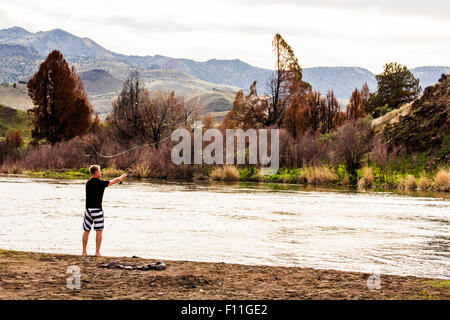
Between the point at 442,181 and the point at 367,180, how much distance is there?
18.9 ft

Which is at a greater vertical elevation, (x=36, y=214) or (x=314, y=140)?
(x=314, y=140)

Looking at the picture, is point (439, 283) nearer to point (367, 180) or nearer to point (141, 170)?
point (367, 180)

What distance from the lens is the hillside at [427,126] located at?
45031 millimetres

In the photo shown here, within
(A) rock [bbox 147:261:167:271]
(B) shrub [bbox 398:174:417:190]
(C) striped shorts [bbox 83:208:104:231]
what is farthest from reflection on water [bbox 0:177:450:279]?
(B) shrub [bbox 398:174:417:190]

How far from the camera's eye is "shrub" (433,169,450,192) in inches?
→ 1437

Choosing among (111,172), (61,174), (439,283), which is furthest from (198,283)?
(61,174)

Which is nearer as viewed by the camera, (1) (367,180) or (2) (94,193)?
(2) (94,193)

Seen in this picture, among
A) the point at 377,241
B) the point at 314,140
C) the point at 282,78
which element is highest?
the point at 282,78

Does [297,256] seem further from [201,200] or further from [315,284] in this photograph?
[201,200]

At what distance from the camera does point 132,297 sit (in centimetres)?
789

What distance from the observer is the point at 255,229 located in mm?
18109

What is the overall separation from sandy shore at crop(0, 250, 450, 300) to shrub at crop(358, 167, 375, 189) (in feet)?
103
